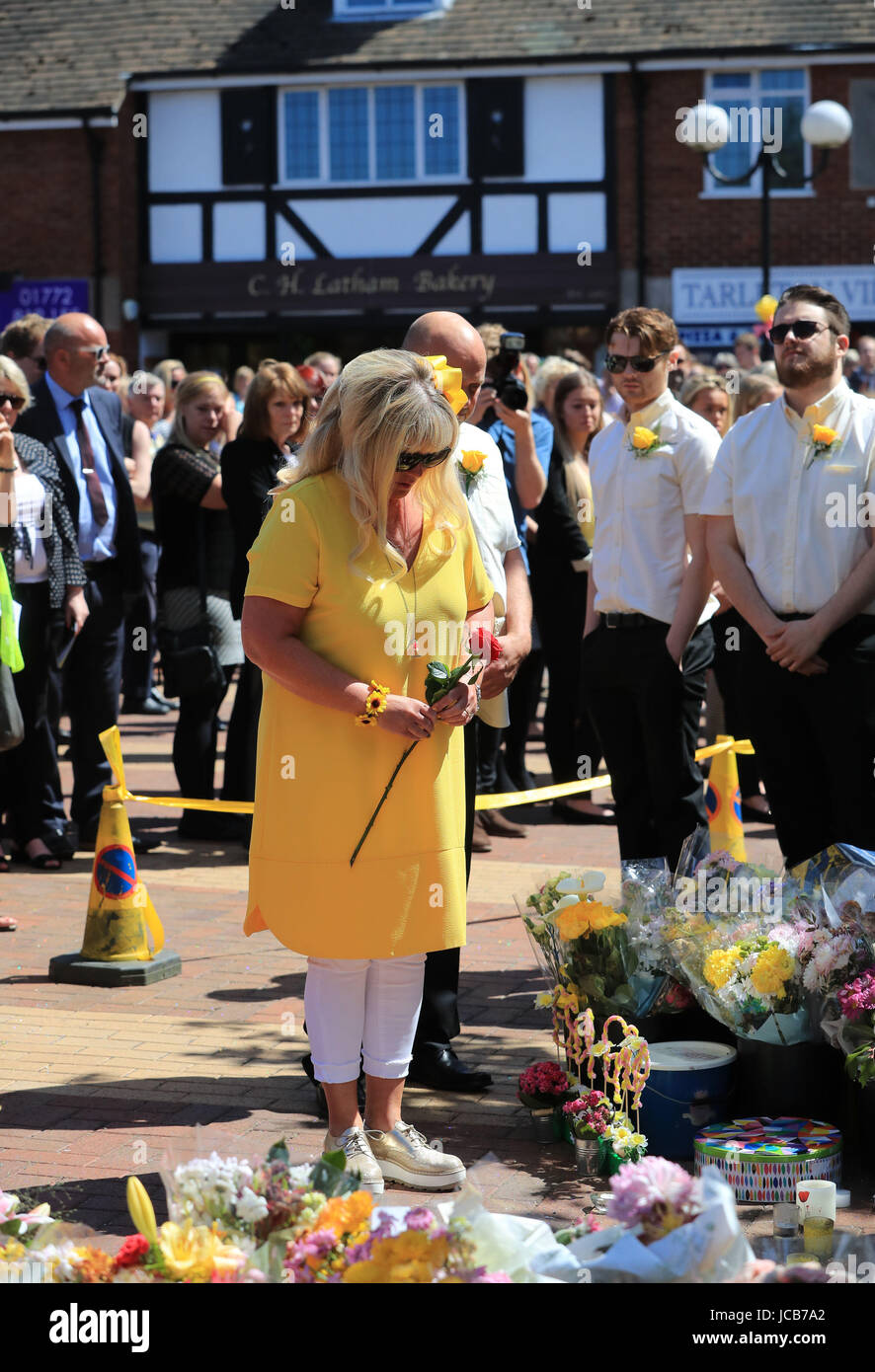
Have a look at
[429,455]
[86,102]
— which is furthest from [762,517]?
[86,102]

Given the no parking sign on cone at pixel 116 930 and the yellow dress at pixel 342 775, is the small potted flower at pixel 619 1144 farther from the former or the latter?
the no parking sign on cone at pixel 116 930

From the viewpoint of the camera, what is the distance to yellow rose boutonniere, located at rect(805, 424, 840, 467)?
17.4 feet

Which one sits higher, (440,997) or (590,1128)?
(440,997)

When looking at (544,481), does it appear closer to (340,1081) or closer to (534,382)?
(534,382)

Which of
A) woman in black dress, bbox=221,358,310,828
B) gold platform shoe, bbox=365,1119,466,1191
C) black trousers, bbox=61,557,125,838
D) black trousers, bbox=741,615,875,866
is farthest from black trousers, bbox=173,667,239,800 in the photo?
gold platform shoe, bbox=365,1119,466,1191

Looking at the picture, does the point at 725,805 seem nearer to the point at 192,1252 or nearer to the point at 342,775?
the point at 342,775

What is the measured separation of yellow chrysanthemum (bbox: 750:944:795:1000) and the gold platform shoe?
0.89 m

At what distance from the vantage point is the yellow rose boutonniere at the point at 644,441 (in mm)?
6004

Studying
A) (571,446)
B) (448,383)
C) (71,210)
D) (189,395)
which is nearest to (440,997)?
(448,383)

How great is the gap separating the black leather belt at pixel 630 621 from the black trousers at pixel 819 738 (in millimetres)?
506

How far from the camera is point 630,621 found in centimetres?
609

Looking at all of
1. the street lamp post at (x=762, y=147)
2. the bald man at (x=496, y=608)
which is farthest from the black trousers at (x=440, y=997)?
the street lamp post at (x=762, y=147)

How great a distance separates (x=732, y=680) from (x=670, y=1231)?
6.56 m

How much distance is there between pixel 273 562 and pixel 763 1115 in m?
1.91
